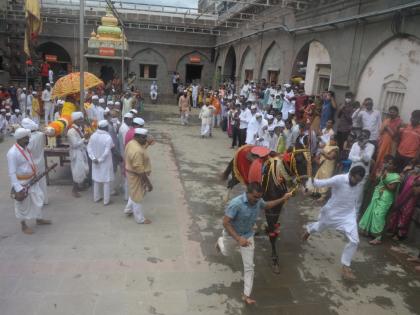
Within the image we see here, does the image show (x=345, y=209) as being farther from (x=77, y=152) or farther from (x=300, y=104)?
(x=300, y=104)

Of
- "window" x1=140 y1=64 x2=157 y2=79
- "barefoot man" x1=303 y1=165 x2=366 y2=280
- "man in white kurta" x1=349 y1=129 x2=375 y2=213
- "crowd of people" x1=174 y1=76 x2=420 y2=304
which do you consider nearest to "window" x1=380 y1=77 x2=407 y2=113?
"crowd of people" x1=174 y1=76 x2=420 y2=304

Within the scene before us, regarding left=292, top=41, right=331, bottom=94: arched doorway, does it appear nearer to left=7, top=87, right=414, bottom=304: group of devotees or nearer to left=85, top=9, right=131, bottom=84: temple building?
left=7, top=87, right=414, bottom=304: group of devotees

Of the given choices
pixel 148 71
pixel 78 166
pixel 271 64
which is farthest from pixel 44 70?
pixel 78 166

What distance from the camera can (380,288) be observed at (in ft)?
15.1

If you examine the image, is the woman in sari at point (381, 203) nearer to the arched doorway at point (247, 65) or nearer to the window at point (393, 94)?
the window at point (393, 94)

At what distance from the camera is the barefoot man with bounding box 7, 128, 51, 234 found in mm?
5066

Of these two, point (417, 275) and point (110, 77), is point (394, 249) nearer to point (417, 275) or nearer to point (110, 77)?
point (417, 275)

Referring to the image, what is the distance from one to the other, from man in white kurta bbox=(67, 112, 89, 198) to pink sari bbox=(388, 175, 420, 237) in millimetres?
5433

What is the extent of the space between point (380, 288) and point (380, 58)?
255 inches

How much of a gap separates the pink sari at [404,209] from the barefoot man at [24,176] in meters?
5.45

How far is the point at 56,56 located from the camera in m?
27.0

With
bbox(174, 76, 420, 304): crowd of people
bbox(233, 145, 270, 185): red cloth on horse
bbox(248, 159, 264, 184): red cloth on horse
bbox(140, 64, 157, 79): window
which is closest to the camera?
bbox(174, 76, 420, 304): crowd of people

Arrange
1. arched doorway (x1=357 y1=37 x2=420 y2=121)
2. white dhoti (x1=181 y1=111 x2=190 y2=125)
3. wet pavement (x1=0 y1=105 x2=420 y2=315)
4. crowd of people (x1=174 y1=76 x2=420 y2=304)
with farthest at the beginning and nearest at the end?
white dhoti (x1=181 y1=111 x2=190 y2=125) < arched doorway (x1=357 y1=37 x2=420 y2=121) < crowd of people (x1=174 y1=76 x2=420 y2=304) < wet pavement (x1=0 y1=105 x2=420 y2=315)

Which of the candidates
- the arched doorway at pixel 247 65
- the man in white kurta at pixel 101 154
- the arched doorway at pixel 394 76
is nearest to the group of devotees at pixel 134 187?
the man in white kurta at pixel 101 154
